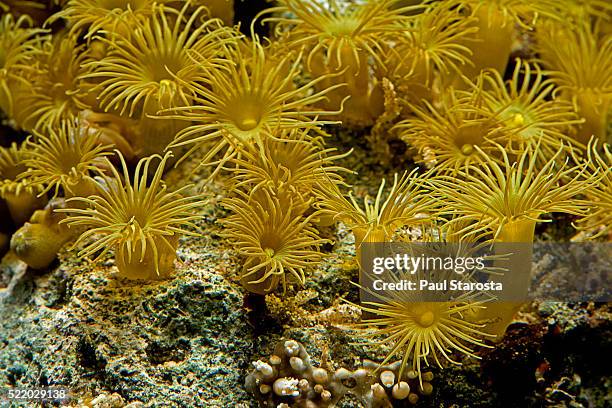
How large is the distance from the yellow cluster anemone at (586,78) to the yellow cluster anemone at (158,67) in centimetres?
157

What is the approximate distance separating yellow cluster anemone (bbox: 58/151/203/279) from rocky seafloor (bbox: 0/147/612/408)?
0.11 m

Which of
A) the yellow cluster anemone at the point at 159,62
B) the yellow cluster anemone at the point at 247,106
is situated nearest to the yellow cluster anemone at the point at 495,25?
the yellow cluster anemone at the point at 247,106

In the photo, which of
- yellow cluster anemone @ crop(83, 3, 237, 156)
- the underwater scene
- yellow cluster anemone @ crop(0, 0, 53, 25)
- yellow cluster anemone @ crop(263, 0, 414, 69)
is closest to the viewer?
the underwater scene

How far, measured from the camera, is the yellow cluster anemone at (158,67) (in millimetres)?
2434

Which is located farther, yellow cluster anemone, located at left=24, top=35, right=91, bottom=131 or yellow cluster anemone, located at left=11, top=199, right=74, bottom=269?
yellow cluster anemone, located at left=24, top=35, right=91, bottom=131

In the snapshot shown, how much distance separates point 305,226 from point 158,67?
93cm

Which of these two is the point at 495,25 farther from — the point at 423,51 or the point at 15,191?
the point at 15,191

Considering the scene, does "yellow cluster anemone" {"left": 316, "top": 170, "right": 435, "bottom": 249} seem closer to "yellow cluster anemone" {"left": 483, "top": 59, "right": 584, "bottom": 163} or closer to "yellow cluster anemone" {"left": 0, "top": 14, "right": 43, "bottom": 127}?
"yellow cluster anemone" {"left": 483, "top": 59, "right": 584, "bottom": 163}

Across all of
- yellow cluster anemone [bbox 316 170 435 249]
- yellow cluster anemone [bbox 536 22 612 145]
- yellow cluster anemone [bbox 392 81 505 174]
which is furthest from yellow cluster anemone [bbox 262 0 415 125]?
yellow cluster anemone [bbox 536 22 612 145]

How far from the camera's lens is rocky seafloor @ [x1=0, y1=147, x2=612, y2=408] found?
7.28ft

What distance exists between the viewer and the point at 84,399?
221 centimetres

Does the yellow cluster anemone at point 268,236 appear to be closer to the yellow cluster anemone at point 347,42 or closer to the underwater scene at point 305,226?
the underwater scene at point 305,226

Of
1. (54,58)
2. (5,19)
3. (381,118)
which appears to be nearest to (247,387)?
(381,118)

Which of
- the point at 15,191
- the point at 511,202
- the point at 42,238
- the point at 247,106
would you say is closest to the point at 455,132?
the point at 511,202
